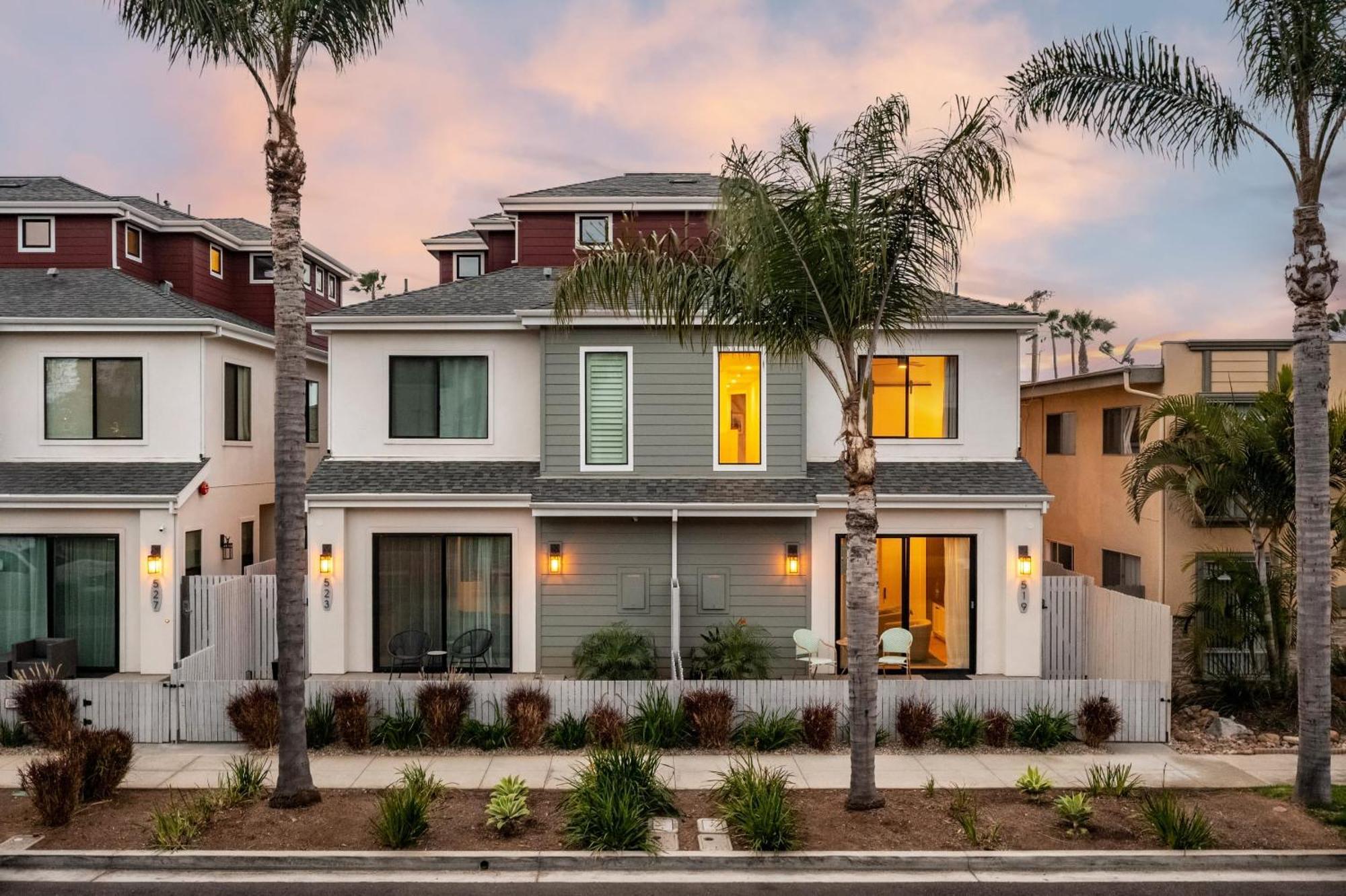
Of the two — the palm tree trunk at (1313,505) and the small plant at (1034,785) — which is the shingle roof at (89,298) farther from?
the palm tree trunk at (1313,505)

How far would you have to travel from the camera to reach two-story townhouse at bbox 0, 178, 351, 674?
1465cm

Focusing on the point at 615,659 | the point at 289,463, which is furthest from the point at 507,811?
the point at 615,659

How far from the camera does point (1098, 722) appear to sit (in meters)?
11.3

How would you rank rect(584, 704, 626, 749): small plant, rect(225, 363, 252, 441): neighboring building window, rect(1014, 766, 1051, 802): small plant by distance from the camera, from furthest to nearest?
rect(225, 363, 252, 441): neighboring building window < rect(584, 704, 626, 749): small plant < rect(1014, 766, 1051, 802): small plant


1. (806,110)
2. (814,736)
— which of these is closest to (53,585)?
(814,736)

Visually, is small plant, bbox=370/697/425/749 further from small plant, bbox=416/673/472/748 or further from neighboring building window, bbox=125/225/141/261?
neighboring building window, bbox=125/225/141/261

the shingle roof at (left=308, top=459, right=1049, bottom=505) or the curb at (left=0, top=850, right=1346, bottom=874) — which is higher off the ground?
the shingle roof at (left=308, top=459, right=1049, bottom=505)

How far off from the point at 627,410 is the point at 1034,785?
8.21 metres

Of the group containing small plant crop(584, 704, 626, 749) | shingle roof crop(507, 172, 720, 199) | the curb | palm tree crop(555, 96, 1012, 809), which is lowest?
the curb

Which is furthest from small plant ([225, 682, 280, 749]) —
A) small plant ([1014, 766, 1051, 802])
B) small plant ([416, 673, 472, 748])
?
small plant ([1014, 766, 1051, 802])

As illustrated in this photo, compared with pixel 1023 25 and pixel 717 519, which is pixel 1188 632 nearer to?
pixel 717 519

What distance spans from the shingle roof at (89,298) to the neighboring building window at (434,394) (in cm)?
355

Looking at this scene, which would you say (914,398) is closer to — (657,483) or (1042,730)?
(657,483)

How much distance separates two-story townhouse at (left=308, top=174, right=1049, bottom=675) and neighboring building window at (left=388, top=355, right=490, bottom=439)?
673 mm
